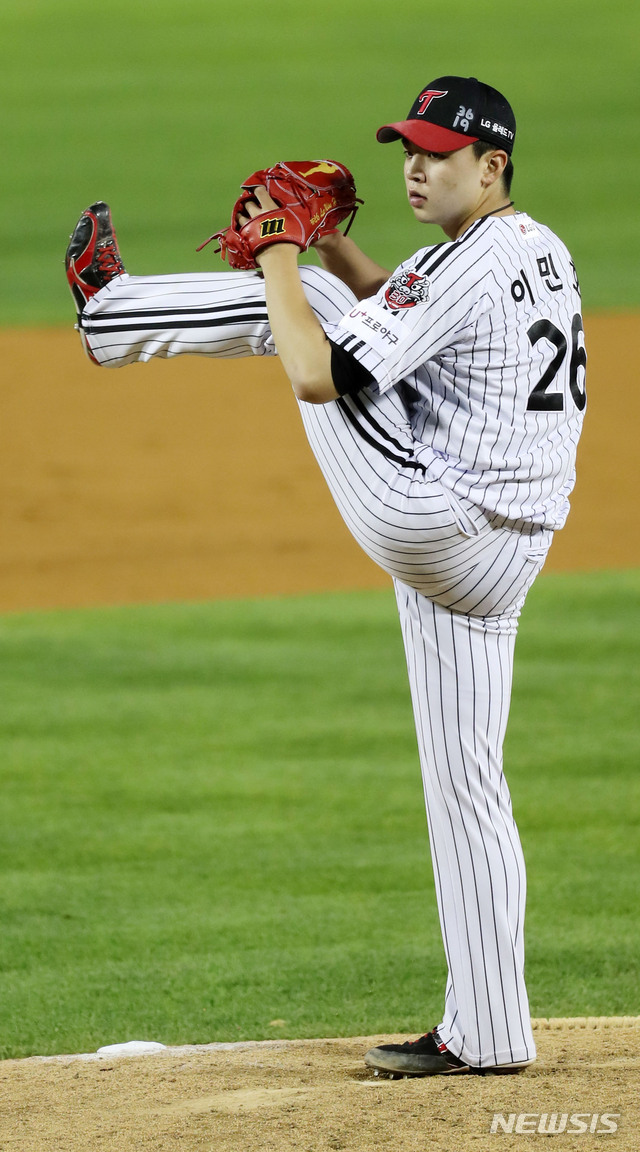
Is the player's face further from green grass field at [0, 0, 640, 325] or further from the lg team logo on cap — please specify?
green grass field at [0, 0, 640, 325]

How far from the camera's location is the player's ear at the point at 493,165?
238 cm

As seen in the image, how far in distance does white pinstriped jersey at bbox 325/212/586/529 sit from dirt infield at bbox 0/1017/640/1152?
3.14ft

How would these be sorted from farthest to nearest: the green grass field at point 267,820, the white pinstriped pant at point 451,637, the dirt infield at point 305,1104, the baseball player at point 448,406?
the green grass field at point 267,820
the white pinstriped pant at point 451,637
the baseball player at point 448,406
the dirt infield at point 305,1104

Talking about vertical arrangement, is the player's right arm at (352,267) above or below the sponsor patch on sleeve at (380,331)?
above

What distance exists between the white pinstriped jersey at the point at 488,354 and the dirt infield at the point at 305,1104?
0.96 m

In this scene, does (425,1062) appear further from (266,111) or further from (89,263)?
(266,111)

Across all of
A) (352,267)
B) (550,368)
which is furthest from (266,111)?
(550,368)

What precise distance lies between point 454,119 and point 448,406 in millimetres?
465

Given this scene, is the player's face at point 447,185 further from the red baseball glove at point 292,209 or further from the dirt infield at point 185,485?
the dirt infield at point 185,485

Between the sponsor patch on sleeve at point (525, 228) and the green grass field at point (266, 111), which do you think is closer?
the sponsor patch on sleeve at point (525, 228)

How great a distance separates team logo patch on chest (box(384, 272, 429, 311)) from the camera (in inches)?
89.1

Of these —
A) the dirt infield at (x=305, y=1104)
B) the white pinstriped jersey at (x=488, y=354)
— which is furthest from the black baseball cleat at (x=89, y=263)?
the dirt infield at (x=305, y=1104)

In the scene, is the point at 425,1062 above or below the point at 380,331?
below

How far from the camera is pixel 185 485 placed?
9.53m
